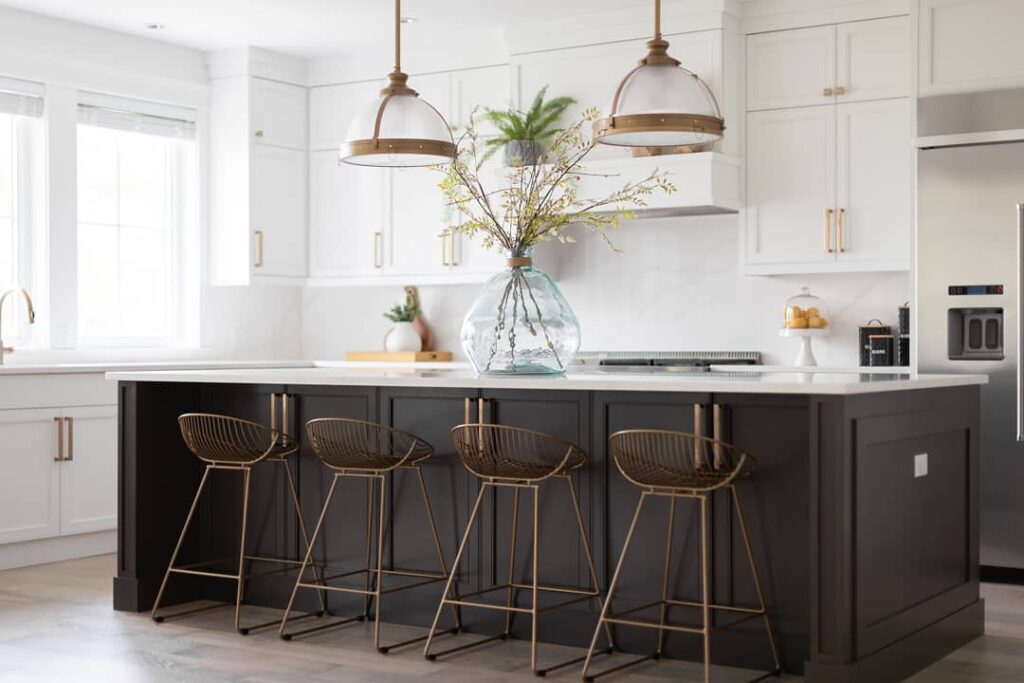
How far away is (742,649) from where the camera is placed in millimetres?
3924

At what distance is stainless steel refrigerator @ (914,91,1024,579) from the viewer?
539 cm

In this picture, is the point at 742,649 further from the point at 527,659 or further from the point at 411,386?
the point at 411,386

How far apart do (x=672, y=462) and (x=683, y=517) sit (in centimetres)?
21

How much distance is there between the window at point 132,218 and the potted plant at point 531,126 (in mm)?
1875

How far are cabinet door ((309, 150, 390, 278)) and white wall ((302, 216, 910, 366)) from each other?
1063 millimetres

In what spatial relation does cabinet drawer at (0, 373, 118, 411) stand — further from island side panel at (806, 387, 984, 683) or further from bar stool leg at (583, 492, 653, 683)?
island side panel at (806, 387, 984, 683)

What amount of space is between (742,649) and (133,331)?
4.34 meters

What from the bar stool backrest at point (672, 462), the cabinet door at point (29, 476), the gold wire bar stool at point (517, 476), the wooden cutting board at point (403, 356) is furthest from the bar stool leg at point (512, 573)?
the wooden cutting board at point (403, 356)

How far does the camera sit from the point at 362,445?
455 centimetres

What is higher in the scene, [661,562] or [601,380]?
[601,380]

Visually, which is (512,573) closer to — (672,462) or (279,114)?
(672,462)

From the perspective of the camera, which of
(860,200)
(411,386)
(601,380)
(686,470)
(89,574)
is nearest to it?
(686,470)

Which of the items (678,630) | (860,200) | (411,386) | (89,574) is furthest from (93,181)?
(678,630)

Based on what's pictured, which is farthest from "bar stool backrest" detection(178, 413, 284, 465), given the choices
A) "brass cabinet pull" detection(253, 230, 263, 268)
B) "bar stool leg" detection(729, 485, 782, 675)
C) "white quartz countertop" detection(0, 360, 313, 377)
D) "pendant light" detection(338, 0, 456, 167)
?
"brass cabinet pull" detection(253, 230, 263, 268)
